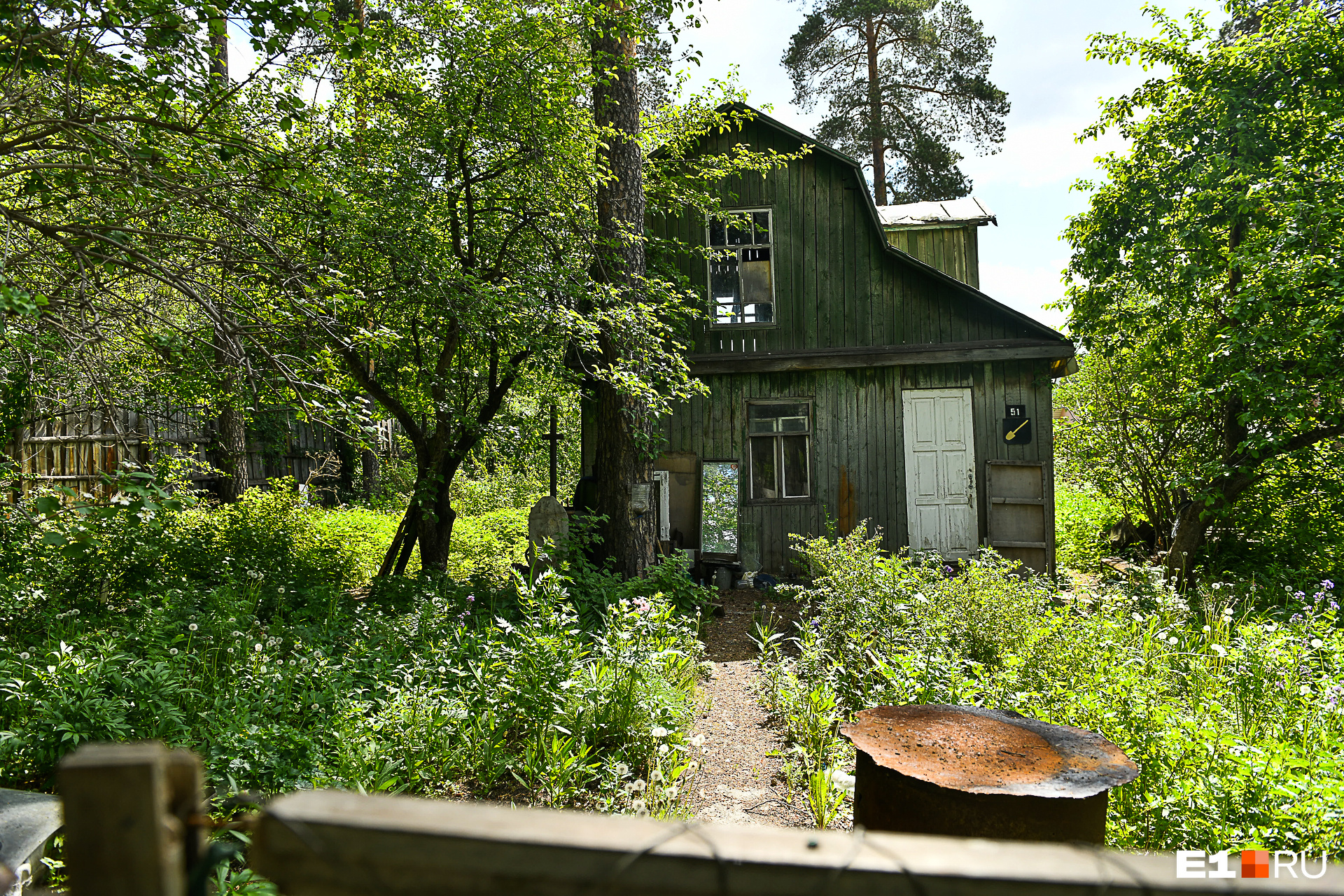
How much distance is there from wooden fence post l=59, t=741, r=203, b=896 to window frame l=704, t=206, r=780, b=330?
34.3ft

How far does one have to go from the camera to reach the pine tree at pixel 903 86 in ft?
61.0

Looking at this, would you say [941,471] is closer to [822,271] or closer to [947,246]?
[822,271]

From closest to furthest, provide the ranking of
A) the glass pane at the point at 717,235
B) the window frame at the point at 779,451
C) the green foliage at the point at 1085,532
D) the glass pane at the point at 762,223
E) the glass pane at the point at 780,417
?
the window frame at the point at 779,451
the glass pane at the point at 780,417
the glass pane at the point at 762,223
the glass pane at the point at 717,235
the green foliage at the point at 1085,532

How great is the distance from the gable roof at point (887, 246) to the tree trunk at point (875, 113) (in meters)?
8.79

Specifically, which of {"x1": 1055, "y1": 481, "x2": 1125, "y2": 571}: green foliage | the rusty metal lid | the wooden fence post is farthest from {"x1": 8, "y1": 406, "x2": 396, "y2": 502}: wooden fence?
{"x1": 1055, "y1": 481, "x2": 1125, "y2": 571}: green foliage

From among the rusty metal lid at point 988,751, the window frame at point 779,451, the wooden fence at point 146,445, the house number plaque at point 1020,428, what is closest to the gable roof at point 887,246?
the house number plaque at point 1020,428

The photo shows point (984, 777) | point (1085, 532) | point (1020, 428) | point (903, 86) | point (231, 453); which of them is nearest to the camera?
point (984, 777)

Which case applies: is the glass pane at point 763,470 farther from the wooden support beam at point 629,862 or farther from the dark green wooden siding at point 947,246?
the wooden support beam at point 629,862

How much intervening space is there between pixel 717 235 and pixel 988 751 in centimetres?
953

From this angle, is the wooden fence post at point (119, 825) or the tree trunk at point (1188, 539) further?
the tree trunk at point (1188, 539)

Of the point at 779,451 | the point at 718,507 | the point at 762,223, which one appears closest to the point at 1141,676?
the point at 779,451

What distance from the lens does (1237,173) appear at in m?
8.30

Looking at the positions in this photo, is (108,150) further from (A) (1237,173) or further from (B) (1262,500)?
(B) (1262,500)

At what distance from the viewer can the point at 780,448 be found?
11.0 metres
